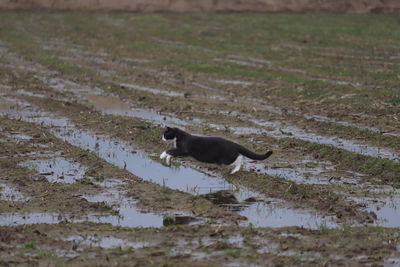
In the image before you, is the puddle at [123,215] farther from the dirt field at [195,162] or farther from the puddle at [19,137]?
the puddle at [19,137]

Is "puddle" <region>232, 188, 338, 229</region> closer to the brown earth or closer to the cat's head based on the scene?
the cat's head

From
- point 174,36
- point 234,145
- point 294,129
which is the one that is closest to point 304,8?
point 174,36

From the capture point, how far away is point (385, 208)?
10789mm

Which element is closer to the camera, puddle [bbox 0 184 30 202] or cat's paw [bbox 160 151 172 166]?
puddle [bbox 0 184 30 202]

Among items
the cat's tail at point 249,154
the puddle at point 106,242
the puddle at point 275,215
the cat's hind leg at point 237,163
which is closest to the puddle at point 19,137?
the cat's hind leg at point 237,163

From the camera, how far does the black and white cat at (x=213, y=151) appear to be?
12484mm

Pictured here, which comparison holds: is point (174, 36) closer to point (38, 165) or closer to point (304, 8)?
point (304, 8)

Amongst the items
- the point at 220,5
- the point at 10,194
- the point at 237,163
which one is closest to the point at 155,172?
the point at 237,163

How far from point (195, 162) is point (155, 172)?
0.95 meters

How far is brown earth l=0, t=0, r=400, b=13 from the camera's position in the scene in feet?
153

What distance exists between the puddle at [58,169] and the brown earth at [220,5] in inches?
1350

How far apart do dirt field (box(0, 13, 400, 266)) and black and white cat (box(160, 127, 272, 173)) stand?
28 centimetres

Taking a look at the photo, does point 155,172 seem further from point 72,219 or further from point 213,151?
point 72,219

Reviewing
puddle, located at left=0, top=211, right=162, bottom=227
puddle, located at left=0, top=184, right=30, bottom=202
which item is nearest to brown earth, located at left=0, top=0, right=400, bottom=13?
puddle, located at left=0, top=184, right=30, bottom=202
